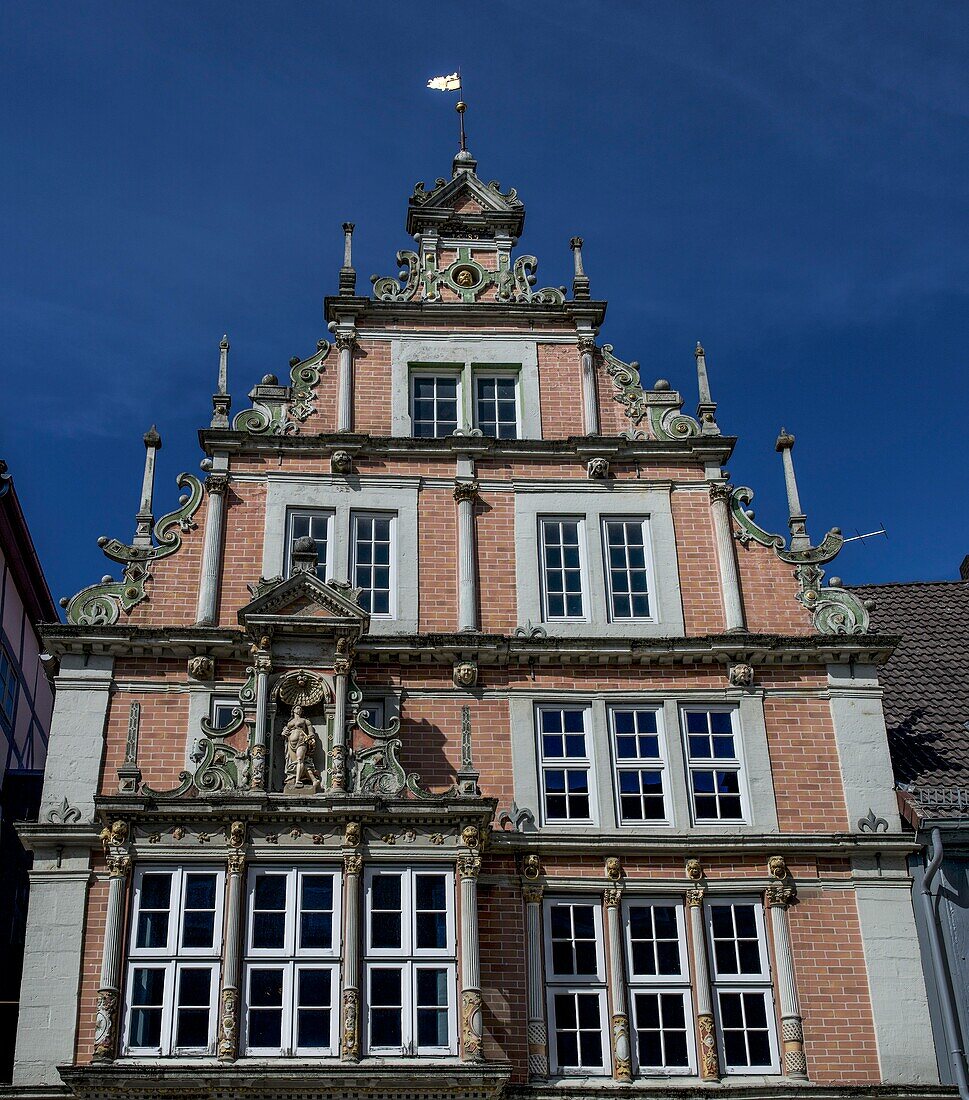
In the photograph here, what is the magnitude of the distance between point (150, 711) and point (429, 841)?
509 cm

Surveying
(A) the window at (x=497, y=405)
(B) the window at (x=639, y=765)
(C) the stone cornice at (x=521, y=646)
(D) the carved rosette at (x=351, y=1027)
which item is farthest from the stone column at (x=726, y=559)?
(D) the carved rosette at (x=351, y=1027)

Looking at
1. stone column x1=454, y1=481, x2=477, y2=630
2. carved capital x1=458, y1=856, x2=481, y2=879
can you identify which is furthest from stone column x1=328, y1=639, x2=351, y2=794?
stone column x1=454, y1=481, x2=477, y2=630

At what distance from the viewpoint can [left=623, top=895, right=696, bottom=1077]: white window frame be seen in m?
21.9

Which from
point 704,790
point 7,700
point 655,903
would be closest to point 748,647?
point 704,790

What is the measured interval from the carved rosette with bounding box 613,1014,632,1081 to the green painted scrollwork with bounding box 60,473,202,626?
32.6ft

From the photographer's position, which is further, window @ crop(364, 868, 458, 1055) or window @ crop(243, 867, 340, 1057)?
window @ crop(364, 868, 458, 1055)

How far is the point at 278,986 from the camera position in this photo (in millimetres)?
21031

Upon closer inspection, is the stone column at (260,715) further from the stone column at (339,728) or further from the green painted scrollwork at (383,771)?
the green painted scrollwork at (383,771)

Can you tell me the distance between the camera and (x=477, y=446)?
26641mm

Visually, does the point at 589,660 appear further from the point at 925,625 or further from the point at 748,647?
the point at 925,625

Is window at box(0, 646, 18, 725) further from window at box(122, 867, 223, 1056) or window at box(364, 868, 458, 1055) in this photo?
window at box(364, 868, 458, 1055)

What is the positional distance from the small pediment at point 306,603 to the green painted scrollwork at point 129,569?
7.27 feet

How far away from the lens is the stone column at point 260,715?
22391 millimetres

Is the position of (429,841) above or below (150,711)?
below
